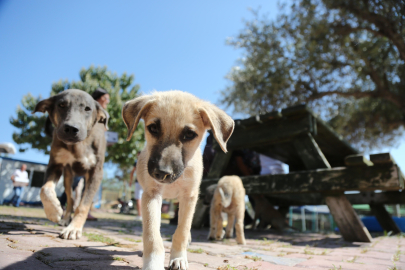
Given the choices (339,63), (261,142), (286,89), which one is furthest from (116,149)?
(261,142)

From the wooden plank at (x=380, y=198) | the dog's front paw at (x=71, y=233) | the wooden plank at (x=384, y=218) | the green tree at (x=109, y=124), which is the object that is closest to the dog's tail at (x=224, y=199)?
the dog's front paw at (x=71, y=233)

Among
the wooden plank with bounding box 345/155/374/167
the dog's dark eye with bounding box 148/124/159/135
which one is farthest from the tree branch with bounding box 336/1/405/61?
the dog's dark eye with bounding box 148/124/159/135

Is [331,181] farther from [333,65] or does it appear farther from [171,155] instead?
[333,65]

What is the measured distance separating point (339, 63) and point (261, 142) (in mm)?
10499

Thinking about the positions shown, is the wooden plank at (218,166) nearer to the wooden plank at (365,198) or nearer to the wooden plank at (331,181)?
the wooden plank at (331,181)

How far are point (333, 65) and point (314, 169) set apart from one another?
1081cm

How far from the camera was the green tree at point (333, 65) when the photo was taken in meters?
12.6

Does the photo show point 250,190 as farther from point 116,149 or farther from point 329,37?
point 116,149

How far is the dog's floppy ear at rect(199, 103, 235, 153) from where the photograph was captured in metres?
2.63

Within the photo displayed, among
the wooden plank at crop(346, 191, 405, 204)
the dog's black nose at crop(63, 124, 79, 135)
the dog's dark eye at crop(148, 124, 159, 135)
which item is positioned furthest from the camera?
the wooden plank at crop(346, 191, 405, 204)

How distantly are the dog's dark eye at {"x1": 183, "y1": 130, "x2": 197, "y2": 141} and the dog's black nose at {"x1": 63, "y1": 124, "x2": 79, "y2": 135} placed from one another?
184 centimetres

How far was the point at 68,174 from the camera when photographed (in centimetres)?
484

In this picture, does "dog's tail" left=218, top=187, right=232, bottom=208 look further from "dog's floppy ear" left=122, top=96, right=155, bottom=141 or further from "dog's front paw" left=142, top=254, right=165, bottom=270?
"dog's front paw" left=142, top=254, right=165, bottom=270

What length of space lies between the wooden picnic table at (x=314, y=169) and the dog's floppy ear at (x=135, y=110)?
3808mm
